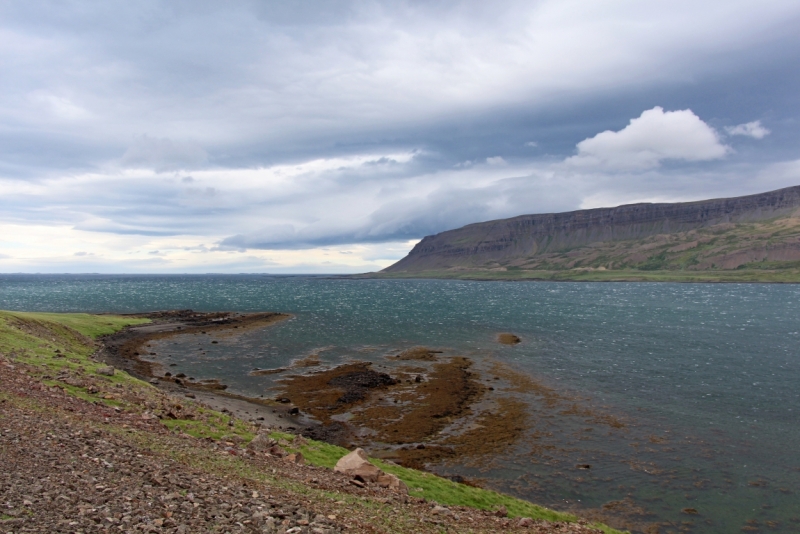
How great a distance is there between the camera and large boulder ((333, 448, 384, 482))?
19719 mm

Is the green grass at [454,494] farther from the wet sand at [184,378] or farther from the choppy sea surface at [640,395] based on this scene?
→ the wet sand at [184,378]

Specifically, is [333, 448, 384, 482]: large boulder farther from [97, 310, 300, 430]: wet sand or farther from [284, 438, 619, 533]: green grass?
[97, 310, 300, 430]: wet sand

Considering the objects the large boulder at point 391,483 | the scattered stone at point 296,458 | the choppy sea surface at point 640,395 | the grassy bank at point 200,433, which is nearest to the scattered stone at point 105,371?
the grassy bank at point 200,433

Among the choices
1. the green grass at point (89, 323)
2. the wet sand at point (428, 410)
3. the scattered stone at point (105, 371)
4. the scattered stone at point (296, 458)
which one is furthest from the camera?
the green grass at point (89, 323)

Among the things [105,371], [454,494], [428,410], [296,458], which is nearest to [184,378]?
[105,371]

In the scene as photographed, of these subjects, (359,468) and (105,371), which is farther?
(105,371)

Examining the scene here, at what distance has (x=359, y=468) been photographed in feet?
66.0

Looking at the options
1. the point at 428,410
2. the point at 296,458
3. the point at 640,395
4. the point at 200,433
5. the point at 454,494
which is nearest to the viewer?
the point at 296,458

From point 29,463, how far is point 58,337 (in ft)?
188

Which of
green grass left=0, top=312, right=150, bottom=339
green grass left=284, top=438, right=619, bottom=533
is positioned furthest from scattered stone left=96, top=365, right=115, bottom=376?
green grass left=0, top=312, right=150, bottom=339

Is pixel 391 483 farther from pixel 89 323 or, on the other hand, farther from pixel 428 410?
pixel 89 323

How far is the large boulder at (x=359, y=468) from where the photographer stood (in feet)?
64.7

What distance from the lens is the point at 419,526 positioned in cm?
1493

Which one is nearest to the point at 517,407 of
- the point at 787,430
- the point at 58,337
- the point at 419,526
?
the point at 787,430
